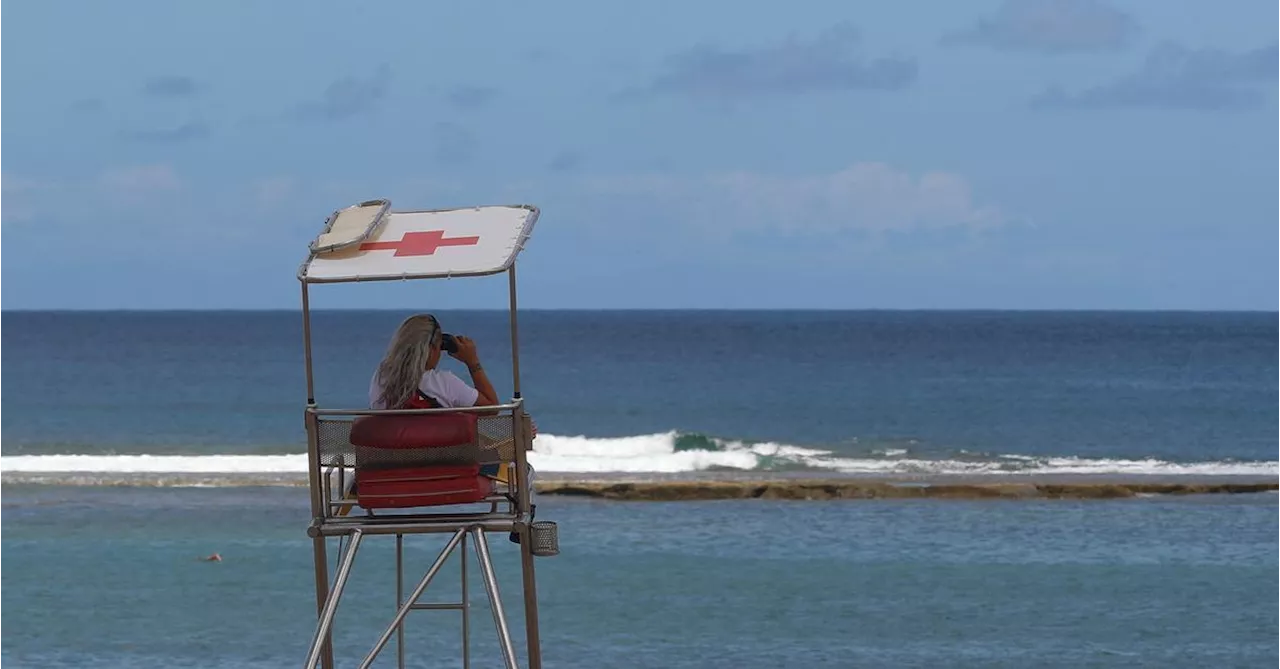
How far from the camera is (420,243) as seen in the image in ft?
21.0

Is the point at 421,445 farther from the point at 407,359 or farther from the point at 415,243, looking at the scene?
the point at 415,243

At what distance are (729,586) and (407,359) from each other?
930 centimetres

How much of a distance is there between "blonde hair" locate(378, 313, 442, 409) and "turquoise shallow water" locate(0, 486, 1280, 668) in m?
5.85

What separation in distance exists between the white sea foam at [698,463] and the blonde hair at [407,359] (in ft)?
Result: 70.2

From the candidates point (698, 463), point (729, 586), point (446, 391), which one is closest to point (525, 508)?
point (446, 391)

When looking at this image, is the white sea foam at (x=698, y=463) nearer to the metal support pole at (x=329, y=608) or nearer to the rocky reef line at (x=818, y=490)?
the rocky reef line at (x=818, y=490)

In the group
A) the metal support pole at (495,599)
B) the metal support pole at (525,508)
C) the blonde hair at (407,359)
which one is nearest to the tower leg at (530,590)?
the metal support pole at (525,508)

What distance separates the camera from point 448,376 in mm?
6508

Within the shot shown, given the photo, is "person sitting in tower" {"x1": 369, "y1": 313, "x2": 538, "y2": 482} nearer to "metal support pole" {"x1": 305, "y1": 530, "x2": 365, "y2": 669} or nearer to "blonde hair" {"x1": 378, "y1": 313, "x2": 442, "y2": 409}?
"blonde hair" {"x1": 378, "y1": 313, "x2": 442, "y2": 409}

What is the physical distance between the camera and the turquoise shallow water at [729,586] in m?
12.7

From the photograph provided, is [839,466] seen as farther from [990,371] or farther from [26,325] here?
[26,325]

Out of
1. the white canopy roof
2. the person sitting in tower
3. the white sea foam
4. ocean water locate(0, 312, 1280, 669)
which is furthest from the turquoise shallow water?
the white sea foam

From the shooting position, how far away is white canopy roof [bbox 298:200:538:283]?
241 inches

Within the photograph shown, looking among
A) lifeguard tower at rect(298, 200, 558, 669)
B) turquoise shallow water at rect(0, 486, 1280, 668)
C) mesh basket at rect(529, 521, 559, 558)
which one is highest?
lifeguard tower at rect(298, 200, 558, 669)
